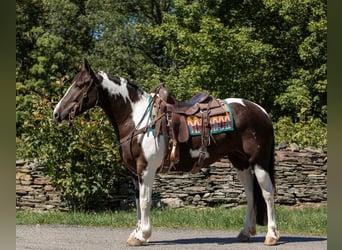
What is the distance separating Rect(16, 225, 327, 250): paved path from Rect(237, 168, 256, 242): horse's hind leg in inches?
4.6

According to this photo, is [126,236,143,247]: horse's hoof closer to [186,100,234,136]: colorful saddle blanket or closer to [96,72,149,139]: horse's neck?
[96,72,149,139]: horse's neck

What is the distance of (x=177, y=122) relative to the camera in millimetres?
7398

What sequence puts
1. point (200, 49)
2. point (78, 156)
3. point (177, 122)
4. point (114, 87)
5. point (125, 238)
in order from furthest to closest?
point (200, 49) < point (78, 156) < point (125, 238) < point (114, 87) < point (177, 122)

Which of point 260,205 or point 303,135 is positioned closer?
point 260,205

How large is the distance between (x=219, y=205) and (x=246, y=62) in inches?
345

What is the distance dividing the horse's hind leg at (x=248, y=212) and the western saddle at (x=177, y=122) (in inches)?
28.6

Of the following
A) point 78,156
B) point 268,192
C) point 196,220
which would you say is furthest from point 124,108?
point 78,156

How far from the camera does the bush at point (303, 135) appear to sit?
49.1 ft

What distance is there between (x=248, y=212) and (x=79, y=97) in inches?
102

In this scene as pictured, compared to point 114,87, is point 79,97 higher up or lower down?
lower down

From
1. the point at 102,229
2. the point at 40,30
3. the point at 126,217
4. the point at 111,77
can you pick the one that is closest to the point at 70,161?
the point at 126,217

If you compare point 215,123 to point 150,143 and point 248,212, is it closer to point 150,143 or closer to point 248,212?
point 150,143

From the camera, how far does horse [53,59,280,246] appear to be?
7.26 m

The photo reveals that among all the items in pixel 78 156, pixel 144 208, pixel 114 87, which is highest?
pixel 114 87
